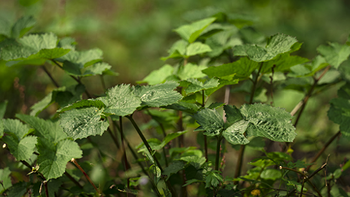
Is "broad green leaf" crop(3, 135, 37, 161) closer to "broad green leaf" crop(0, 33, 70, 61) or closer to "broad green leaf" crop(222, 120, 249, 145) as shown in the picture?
"broad green leaf" crop(0, 33, 70, 61)

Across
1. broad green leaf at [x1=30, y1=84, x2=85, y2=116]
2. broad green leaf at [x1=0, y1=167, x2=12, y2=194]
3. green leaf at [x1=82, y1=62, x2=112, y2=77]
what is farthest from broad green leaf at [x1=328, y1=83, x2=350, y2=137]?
broad green leaf at [x1=0, y1=167, x2=12, y2=194]

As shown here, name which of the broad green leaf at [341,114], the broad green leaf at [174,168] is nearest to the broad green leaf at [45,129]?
the broad green leaf at [174,168]

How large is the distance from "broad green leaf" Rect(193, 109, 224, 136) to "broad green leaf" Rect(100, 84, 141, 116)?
9.1 inches

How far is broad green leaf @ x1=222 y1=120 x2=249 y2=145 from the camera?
2.90ft

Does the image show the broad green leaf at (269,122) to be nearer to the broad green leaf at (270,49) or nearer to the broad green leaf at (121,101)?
the broad green leaf at (270,49)

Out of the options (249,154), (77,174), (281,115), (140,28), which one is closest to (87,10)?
(140,28)

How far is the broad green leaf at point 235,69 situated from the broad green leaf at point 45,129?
2.28ft

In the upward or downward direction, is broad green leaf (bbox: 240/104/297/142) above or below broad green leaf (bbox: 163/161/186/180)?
above

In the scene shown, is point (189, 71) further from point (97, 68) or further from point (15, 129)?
point (15, 129)

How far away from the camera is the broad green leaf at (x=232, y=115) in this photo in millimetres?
975

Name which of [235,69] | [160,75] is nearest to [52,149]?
[160,75]

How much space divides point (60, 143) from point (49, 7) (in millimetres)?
4961

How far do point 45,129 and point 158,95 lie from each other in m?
0.59

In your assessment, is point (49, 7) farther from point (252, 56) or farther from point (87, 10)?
point (252, 56)
